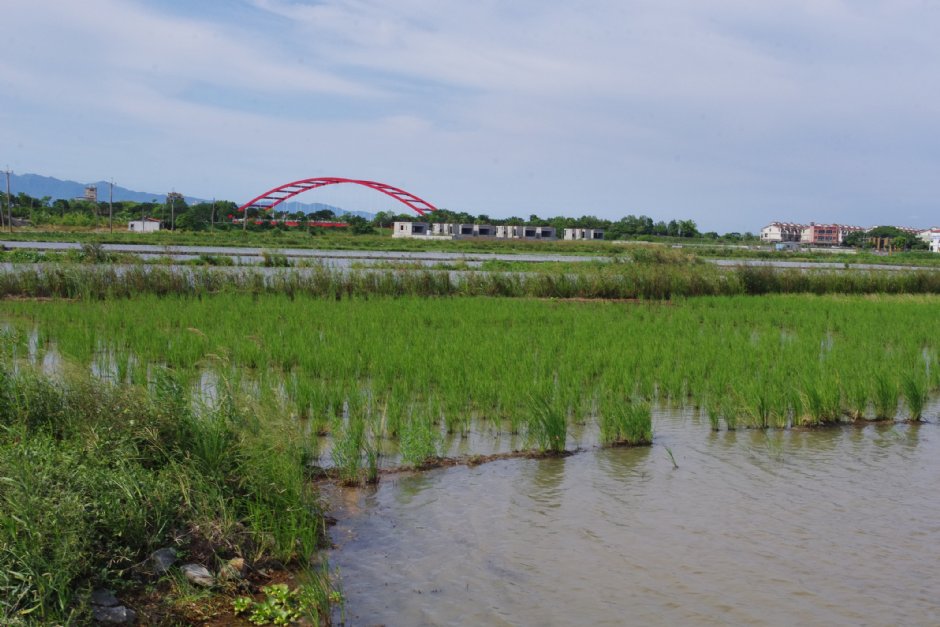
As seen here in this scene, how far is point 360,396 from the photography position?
6.46 meters

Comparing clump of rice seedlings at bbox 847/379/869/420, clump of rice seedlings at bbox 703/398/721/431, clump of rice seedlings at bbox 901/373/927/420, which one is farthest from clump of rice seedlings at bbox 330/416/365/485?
clump of rice seedlings at bbox 901/373/927/420

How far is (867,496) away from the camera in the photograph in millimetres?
5152

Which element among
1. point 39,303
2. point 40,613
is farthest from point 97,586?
point 39,303

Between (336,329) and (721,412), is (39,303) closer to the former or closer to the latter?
(336,329)

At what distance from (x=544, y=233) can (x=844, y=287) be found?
6847cm

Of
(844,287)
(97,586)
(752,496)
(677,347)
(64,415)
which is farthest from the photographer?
(844,287)

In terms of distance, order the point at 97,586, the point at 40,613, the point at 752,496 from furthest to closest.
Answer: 1. the point at 752,496
2. the point at 97,586
3. the point at 40,613

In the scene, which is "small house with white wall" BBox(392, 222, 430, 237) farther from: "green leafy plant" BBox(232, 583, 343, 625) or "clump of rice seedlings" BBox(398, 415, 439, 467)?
"green leafy plant" BBox(232, 583, 343, 625)

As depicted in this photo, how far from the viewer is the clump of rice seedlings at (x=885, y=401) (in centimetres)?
721

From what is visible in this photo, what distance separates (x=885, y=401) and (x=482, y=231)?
257ft

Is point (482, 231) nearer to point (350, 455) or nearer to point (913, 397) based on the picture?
point (913, 397)

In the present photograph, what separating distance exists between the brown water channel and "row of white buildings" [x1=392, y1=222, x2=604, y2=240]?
7090 cm

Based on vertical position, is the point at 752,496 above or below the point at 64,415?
below

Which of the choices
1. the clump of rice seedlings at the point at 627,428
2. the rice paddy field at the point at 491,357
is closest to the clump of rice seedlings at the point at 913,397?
the rice paddy field at the point at 491,357
